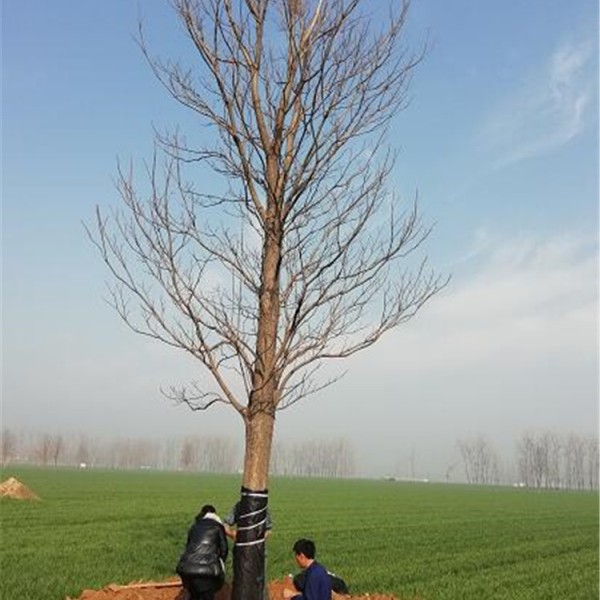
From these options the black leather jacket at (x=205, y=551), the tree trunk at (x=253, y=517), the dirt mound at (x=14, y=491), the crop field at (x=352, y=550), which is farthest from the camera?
the dirt mound at (x=14, y=491)

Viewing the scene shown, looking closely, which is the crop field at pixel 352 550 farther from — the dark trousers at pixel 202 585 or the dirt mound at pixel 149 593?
the dark trousers at pixel 202 585

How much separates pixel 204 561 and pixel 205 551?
0.34ft

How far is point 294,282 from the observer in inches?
309

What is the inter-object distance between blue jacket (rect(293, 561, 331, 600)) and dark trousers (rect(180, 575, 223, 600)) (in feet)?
3.42

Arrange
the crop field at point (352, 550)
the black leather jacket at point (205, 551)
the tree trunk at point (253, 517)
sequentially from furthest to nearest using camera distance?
the crop field at point (352, 550), the black leather jacket at point (205, 551), the tree trunk at point (253, 517)

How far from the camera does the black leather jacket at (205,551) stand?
7359 mm

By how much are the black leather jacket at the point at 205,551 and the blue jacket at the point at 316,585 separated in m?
1.03

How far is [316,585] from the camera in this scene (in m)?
6.86

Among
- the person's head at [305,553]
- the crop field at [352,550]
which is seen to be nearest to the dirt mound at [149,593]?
the person's head at [305,553]

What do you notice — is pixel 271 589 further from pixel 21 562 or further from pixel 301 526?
pixel 301 526

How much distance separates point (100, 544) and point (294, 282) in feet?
49.4

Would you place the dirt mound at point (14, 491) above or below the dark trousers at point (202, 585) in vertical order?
below

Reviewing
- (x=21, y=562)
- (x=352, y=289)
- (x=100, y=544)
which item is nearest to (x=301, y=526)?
(x=100, y=544)

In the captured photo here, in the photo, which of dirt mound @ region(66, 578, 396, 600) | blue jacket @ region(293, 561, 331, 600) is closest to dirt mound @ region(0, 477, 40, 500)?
dirt mound @ region(66, 578, 396, 600)
